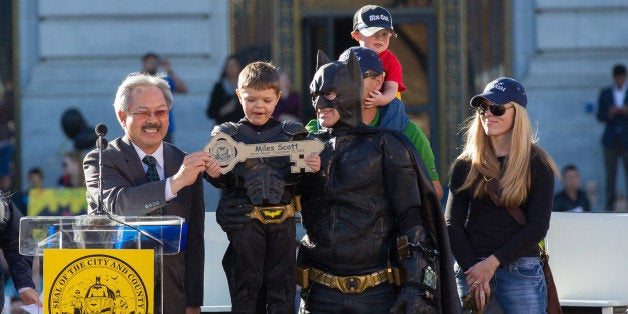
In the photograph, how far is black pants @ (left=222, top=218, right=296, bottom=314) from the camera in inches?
250

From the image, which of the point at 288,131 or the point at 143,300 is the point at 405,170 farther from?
the point at 143,300

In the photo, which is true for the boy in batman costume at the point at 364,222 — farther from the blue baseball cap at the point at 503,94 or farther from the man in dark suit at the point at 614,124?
the man in dark suit at the point at 614,124

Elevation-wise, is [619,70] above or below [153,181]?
above

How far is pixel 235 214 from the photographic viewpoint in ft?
20.9

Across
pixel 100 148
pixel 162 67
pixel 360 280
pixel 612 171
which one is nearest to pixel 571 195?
pixel 612 171

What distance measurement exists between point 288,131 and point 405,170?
1.83ft

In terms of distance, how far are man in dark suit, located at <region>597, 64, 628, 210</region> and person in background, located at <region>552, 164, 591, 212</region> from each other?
63 centimetres

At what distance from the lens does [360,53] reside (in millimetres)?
Result: 6785

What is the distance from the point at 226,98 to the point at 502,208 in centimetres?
715

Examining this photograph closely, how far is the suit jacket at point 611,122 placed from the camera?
47.3 feet

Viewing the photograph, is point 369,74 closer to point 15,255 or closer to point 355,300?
point 355,300

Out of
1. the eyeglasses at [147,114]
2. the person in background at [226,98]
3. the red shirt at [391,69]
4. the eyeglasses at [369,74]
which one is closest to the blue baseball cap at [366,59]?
the eyeglasses at [369,74]

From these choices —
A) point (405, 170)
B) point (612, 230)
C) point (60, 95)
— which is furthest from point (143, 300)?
point (60, 95)

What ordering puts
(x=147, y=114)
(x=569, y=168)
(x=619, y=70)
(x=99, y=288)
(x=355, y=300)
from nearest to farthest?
(x=99, y=288) → (x=355, y=300) → (x=147, y=114) → (x=569, y=168) → (x=619, y=70)
